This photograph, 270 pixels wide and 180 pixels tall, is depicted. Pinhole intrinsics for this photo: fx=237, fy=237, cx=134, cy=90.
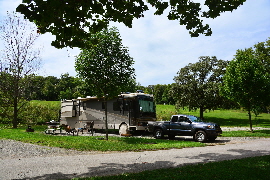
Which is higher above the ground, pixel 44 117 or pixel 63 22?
pixel 63 22

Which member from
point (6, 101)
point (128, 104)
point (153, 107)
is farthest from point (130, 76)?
point (6, 101)

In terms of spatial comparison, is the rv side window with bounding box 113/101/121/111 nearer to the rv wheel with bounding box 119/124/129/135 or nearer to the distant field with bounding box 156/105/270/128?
the rv wheel with bounding box 119/124/129/135

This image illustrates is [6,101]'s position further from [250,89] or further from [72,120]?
[250,89]

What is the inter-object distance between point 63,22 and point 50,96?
87.1 meters

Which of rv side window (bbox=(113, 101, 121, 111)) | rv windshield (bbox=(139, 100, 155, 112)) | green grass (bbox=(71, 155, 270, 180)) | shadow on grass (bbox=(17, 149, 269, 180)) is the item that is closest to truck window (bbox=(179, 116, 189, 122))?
rv windshield (bbox=(139, 100, 155, 112))

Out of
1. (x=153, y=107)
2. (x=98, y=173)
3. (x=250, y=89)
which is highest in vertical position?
(x=250, y=89)

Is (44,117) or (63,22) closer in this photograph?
(63,22)

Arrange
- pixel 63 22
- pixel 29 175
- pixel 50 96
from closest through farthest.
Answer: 1. pixel 63 22
2. pixel 29 175
3. pixel 50 96

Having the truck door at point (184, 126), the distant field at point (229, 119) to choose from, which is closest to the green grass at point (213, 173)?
the truck door at point (184, 126)

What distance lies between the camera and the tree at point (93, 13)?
17.7ft

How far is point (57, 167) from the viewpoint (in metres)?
7.48

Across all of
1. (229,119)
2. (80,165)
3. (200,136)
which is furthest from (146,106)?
(229,119)

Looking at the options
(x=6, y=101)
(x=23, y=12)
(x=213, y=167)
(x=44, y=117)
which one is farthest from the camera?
(x=44, y=117)

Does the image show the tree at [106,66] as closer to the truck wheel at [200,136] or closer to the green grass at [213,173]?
the truck wheel at [200,136]
